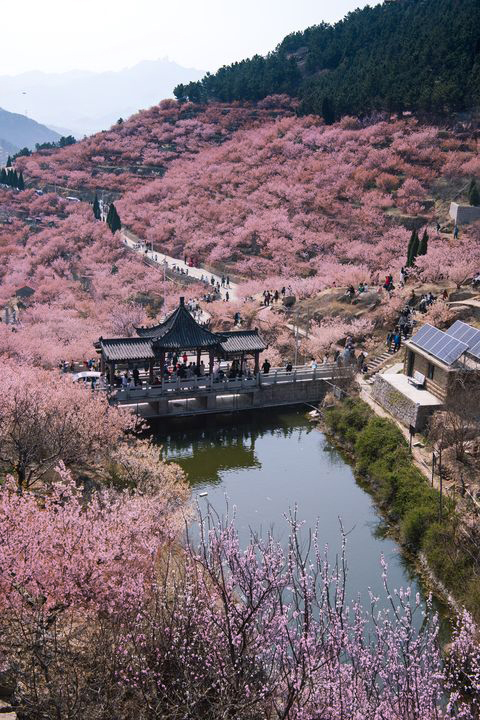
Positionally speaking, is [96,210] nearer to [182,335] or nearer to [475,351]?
[182,335]

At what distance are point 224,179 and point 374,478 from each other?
59892mm

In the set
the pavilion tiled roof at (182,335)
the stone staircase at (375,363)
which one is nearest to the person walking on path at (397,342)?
the stone staircase at (375,363)

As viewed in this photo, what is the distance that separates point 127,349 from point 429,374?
15.9 m

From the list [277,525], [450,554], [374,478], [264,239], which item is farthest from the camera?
[264,239]

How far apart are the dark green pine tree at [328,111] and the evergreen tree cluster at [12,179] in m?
42.3

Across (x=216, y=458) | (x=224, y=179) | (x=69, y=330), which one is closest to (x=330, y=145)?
(x=224, y=179)

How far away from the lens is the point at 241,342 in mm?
39156

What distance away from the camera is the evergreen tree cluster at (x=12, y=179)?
3696 inches

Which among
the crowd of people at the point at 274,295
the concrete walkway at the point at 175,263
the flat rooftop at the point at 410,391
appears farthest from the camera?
the concrete walkway at the point at 175,263

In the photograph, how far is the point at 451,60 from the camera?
80.6 metres

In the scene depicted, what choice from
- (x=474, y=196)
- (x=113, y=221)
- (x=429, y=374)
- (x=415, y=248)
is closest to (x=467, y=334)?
(x=429, y=374)

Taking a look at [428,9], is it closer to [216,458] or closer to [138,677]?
[216,458]

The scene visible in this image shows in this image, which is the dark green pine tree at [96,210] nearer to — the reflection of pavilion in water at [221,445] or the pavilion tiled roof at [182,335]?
the pavilion tiled roof at [182,335]

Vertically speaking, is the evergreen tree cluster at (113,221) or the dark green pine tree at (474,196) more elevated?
the dark green pine tree at (474,196)
